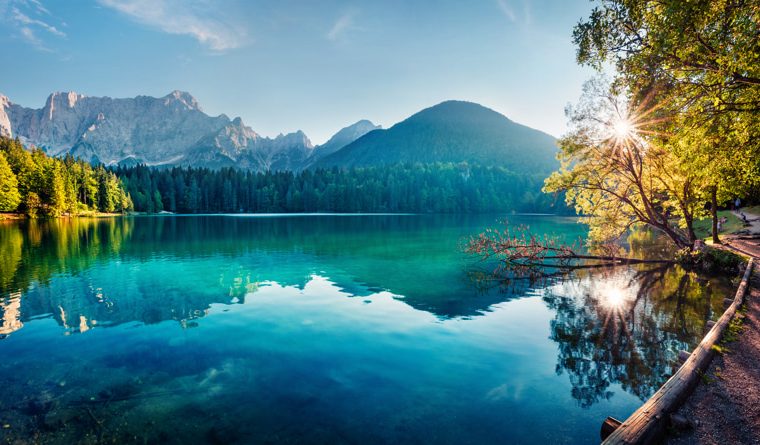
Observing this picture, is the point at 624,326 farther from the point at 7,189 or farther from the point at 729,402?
the point at 7,189

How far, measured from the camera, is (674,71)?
14.2m

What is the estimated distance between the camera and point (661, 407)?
Result: 7.18m

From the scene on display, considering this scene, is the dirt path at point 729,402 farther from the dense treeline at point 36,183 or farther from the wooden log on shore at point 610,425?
the dense treeline at point 36,183

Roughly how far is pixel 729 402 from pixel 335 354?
1129 centimetres

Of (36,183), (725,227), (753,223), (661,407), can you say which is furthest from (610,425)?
(36,183)

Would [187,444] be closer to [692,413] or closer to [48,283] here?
[692,413]

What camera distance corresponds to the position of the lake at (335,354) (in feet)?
30.0

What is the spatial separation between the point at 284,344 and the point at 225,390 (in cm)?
391

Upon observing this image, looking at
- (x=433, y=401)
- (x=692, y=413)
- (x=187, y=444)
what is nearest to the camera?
(x=692, y=413)

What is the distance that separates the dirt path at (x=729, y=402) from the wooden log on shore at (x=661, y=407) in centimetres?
23

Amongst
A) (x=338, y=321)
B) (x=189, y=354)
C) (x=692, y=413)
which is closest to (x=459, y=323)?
(x=338, y=321)

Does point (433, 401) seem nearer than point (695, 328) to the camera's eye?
Yes

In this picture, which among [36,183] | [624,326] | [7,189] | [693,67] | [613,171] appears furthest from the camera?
[36,183]

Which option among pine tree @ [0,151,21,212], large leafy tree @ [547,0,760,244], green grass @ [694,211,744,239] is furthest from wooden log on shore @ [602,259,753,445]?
pine tree @ [0,151,21,212]
